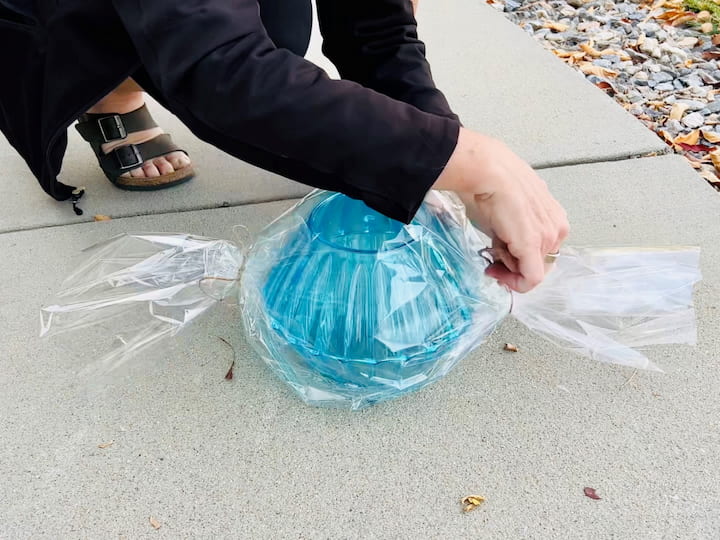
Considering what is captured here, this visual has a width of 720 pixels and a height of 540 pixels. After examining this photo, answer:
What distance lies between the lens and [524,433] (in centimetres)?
123

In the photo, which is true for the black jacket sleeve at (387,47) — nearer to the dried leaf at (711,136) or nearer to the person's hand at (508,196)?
the person's hand at (508,196)

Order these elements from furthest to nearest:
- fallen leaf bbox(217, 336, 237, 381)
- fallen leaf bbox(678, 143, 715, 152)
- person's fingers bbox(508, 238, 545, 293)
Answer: fallen leaf bbox(678, 143, 715, 152) < fallen leaf bbox(217, 336, 237, 381) < person's fingers bbox(508, 238, 545, 293)

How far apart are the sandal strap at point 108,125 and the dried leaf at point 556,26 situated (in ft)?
6.99

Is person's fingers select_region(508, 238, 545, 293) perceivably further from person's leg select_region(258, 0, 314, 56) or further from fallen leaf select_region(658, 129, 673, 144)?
fallen leaf select_region(658, 129, 673, 144)

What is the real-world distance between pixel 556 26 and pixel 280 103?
267 cm

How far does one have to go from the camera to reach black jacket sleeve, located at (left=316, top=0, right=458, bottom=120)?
1.39m

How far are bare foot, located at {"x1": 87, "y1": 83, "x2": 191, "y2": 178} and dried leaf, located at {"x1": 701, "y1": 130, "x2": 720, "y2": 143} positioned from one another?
1.80 metres

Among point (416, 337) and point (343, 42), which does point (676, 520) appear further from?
point (343, 42)

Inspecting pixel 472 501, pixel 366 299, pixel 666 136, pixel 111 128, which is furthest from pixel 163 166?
pixel 666 136

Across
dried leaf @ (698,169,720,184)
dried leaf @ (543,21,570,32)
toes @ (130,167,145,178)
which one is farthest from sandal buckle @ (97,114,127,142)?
dried leaf @ (543,21,570,32)

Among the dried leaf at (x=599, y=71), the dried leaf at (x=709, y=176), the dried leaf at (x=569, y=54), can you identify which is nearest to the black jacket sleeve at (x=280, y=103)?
the dried leaf at (x=709, y=176)

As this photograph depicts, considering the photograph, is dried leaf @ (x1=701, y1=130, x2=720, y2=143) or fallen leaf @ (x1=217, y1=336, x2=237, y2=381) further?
dried leaf @ (x1=701, y1=130, x2=720, y2=143)

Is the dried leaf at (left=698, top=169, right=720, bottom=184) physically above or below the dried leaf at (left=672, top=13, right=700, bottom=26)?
below

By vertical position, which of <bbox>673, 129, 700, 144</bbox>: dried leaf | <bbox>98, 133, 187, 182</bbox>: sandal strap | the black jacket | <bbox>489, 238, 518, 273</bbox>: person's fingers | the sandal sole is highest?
the black jacket
